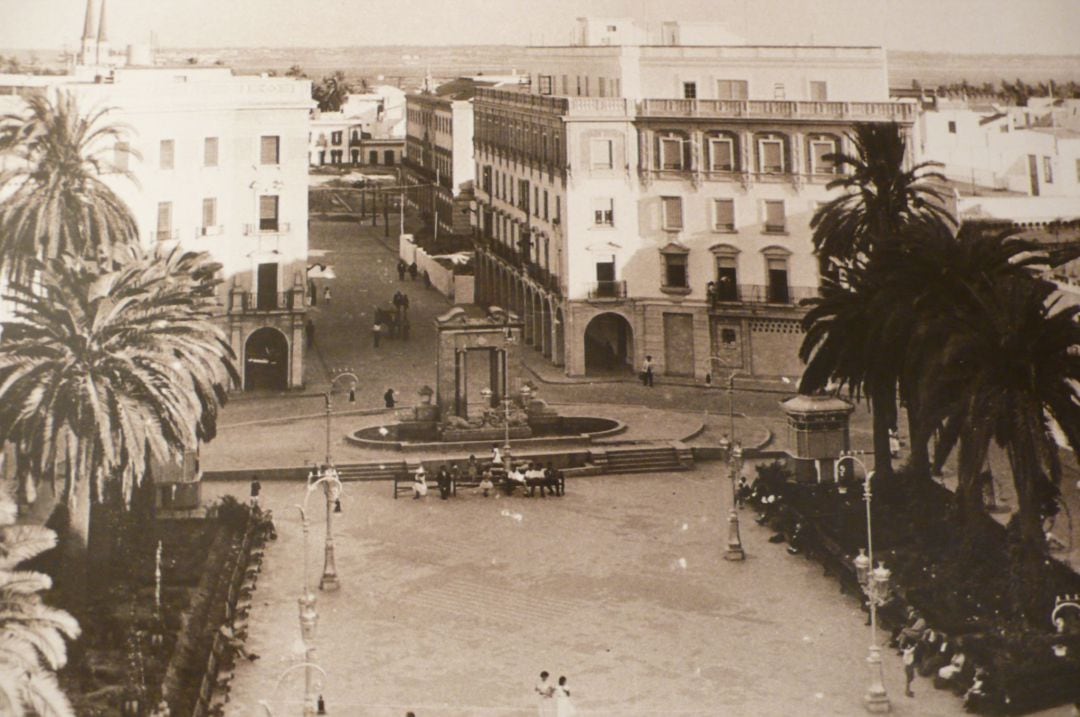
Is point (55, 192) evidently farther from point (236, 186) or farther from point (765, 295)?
point (765, 295)

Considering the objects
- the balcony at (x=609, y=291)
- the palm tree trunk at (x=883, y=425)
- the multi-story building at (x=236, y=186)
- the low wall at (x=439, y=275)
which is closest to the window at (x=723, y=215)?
the balcony at (x=609, y=291)

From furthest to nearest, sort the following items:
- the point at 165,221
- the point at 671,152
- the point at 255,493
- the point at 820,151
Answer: the point at 671,152 < the point at 820,151 < the point at 255,493 < the point at 165,221

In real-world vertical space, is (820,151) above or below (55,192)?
above

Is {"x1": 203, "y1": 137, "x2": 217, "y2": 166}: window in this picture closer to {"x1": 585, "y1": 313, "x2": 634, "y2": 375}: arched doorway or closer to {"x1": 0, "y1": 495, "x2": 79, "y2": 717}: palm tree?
{"x1": 585, "y1": 313, "x2": 634, "y2": 375}: arched doorway

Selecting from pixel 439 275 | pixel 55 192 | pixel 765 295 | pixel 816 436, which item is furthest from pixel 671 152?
pixel 55 192

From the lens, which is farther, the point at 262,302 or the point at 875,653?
the point at 262,302

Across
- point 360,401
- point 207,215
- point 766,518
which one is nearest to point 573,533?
point 766,518

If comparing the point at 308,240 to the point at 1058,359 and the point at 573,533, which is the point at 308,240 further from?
the point at 1058,359
